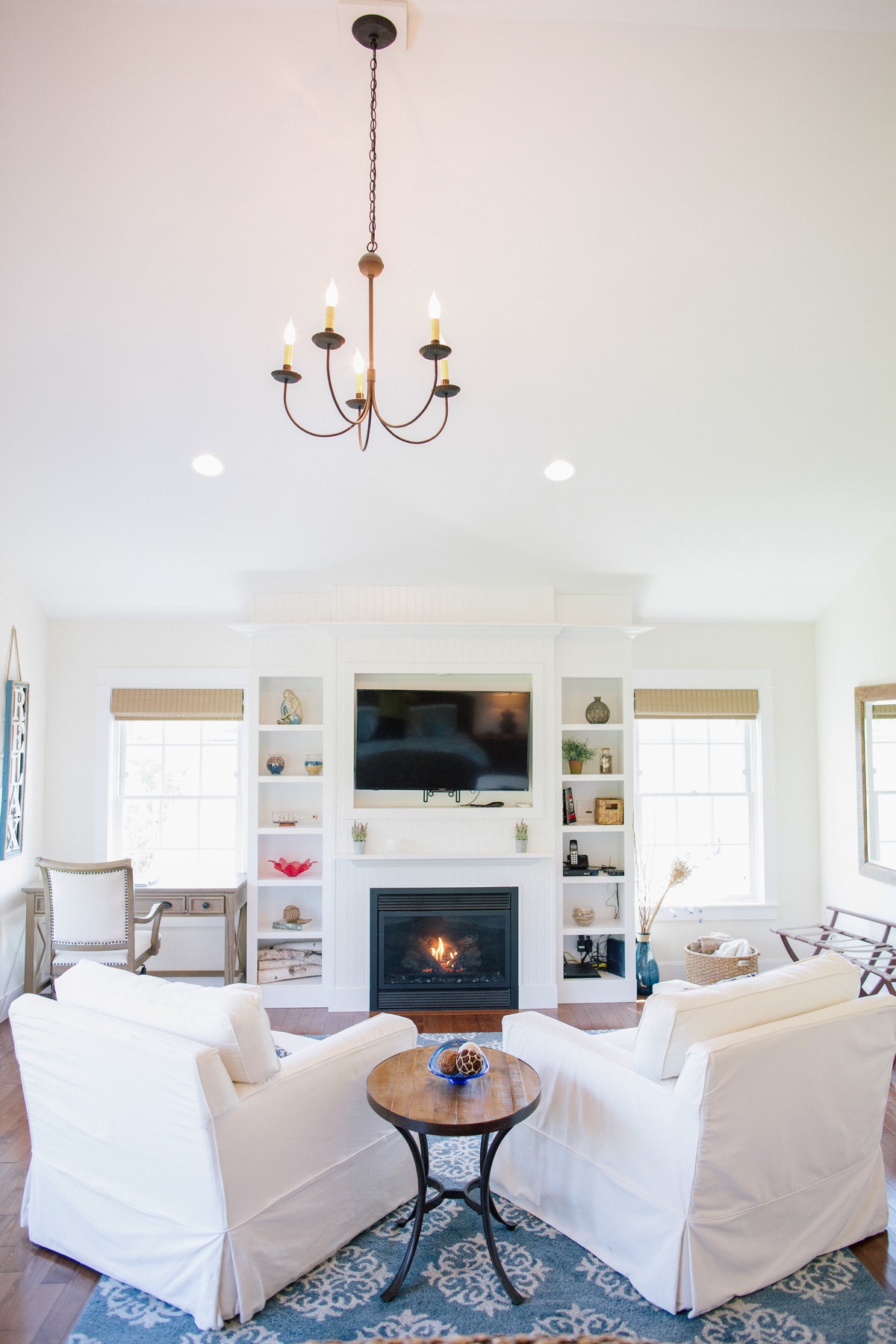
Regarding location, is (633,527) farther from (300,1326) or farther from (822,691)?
(300,1326)

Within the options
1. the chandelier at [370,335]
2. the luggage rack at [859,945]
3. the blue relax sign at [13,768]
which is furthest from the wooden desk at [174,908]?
the chandelier at [370,335]

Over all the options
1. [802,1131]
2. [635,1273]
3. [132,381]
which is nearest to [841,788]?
[802,1131]

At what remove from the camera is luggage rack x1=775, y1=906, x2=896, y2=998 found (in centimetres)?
469

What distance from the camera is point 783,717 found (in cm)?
605

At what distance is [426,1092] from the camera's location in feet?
9.13

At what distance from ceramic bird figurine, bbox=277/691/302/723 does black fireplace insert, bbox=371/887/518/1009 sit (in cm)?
120

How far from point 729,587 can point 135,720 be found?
13.3 ft

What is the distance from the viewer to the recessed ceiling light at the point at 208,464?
436 cm

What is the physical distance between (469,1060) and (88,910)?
2622 mm

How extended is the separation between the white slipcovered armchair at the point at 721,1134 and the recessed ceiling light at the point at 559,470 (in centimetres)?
264

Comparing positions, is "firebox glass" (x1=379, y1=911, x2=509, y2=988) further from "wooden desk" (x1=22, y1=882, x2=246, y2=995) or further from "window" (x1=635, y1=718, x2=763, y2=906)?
"window" (x1=635, y1=718, x2=763, y2=906)

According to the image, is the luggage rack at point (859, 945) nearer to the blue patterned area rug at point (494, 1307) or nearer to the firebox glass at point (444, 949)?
the firebox glass at point (444, 949)

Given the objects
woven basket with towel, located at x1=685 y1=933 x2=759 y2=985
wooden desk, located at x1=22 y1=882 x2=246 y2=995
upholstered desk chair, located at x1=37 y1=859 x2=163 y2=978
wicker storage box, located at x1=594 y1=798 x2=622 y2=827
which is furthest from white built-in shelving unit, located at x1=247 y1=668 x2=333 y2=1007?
woven basket with towel, located at x1=685 y1=933 x2=759 y2=985

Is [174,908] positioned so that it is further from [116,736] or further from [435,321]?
[435,321]
